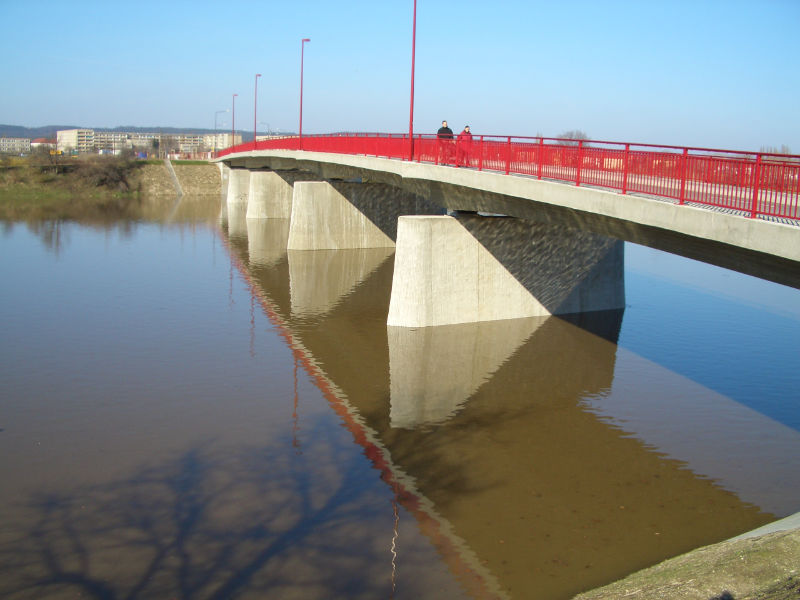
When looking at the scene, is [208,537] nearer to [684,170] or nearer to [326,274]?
[684,170]

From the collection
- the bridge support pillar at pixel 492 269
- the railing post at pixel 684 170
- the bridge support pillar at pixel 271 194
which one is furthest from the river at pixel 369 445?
the bridge support pillar at pixel 271 194

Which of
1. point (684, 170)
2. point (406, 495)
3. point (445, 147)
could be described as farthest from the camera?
point (445, 147)

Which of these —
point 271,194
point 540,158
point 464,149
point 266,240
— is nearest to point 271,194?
point 271,194

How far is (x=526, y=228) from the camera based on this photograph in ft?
67.6

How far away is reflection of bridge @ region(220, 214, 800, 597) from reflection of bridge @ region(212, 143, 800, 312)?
97cm

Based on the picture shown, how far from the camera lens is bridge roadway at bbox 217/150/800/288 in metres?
10.2

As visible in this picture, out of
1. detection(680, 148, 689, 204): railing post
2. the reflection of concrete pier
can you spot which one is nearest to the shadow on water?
the reflection of concrete pier

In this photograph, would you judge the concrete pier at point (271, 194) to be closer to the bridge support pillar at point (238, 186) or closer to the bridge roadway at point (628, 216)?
the bridge support pillar at point (238, 186)

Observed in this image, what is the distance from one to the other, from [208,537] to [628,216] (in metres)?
8.40

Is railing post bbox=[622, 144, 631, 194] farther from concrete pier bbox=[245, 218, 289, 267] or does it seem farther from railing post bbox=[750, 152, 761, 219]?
concrete pier bbox=[245, 218, 289, 267]

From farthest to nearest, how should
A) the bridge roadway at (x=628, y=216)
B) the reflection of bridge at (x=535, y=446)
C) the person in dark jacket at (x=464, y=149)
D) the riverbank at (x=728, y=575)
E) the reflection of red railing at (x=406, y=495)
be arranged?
1. the person in dark jacket at (x=464, y=149)
2. the bridge roadway at (x=628, y=216)
3. the reflection of bridge at (x=535, y=446)
4. the reflection of red railing at (x=406, y=495)
5. the riverbank at (x=728, y=575)

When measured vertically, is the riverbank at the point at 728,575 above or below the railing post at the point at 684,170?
below

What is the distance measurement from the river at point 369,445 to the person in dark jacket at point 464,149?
172 inches

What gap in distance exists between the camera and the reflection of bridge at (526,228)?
1110 centimetres
